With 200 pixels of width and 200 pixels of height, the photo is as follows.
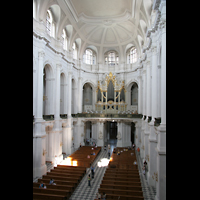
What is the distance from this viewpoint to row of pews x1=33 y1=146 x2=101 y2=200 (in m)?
11.0

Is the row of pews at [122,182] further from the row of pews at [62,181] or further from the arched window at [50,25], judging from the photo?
the arched window at [50,25]

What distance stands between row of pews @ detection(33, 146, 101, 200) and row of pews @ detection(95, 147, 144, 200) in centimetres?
223

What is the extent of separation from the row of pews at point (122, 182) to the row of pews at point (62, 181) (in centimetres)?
223

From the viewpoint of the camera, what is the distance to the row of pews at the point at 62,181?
11000mm

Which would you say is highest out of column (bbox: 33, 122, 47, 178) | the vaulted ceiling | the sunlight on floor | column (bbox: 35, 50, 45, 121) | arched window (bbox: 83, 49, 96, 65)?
the vaulted ceiling

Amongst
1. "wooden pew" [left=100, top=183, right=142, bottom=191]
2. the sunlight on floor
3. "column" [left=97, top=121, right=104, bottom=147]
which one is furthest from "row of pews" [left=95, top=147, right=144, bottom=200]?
"column" [left=97, top=121, right=104, bottom=147]

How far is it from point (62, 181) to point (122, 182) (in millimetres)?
4517

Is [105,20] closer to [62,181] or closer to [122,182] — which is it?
[122,182]

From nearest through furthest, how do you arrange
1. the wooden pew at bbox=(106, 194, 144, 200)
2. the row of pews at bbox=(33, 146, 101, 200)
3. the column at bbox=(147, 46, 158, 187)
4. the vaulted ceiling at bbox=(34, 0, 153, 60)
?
1. the wooden pew at bbox=(106, 194, 144, 200)
2. the row of pews at bbox=(33, 146, 101, 200)
3. the column at bbox=(147, 46, 158, 187)
4. the vaulted ceiling at bbox=(34, 0, 153, 60)

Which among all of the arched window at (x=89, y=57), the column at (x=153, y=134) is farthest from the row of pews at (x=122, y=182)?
the arched window at (x=89, y=57)

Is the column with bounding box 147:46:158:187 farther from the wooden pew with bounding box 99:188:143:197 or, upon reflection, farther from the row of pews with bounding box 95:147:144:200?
the wooden pew with bounding box 99:188:143:197
